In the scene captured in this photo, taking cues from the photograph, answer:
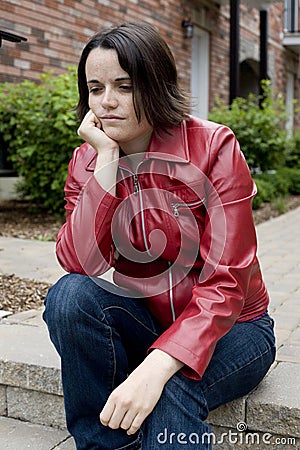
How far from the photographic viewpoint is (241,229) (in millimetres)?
1599

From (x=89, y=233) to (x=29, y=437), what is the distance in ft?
2.31

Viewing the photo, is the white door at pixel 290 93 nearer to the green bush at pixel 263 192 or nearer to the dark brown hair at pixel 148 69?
the green bush at pixel 263 192

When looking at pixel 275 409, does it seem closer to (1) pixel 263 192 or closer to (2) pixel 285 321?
(2) pixel 285 321

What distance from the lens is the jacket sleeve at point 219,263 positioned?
4.84 feet

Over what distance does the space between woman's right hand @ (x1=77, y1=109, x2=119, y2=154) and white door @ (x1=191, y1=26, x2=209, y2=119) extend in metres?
8.90

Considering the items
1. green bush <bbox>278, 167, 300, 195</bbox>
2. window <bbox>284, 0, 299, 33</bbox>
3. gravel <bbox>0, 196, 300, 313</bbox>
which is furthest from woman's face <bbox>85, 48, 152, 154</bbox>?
window <bbox>284, 0, 299, 33</bbox>

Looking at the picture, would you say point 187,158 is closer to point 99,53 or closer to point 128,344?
point 99,53

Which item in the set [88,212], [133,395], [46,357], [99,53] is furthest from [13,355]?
[99,53]

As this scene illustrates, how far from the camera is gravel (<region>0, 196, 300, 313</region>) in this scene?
2926mm

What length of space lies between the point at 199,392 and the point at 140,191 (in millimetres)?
543

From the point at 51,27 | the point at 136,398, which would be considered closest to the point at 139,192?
the point at 136,398

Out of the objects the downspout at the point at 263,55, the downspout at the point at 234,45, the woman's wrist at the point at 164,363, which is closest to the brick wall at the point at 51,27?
the downspout at the point at 234,45

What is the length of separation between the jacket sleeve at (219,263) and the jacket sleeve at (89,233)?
0.28m

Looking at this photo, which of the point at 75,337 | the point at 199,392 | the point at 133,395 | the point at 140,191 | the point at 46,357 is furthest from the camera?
the point at 46,357
